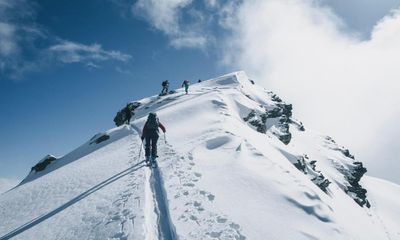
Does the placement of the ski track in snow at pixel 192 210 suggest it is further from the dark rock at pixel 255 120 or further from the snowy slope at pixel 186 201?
the dark rock at pixel 255 120

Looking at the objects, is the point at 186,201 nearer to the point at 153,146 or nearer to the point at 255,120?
the point at 153,146

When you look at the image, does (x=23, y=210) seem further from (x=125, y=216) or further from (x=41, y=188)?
(x=125, y=216)

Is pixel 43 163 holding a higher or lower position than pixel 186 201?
higher

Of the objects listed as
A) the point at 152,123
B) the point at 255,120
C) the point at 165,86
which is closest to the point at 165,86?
the point at 165,86

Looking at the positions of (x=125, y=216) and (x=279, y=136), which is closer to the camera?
(x=125, y=216)

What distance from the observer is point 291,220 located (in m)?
9.00

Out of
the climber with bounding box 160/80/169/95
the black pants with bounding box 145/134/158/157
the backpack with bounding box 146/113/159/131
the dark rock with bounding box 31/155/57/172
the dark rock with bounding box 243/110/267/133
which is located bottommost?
the black pants with bounding box 145/134/158/157

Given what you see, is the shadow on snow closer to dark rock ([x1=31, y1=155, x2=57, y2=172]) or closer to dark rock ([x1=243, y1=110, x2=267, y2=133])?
dark rock ([x1=31, y1=155, x2=57, y2=172])

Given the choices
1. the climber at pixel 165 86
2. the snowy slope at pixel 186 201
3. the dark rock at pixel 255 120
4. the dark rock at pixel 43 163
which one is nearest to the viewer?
the snowy slope at pixel 186 201

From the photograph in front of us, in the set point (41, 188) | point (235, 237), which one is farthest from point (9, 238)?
point (235, 237)

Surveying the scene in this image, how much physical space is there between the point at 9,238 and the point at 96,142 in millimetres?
21193

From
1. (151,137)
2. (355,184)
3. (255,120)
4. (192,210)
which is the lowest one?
(192,210)

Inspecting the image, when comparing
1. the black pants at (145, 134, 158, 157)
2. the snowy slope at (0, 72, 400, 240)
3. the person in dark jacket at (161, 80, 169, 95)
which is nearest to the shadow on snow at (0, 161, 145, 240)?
the snowy slope at (0, 72, 400, 240)

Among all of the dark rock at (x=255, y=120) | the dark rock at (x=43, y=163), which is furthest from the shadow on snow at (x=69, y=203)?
the dark rock at (x=255, y=120)
